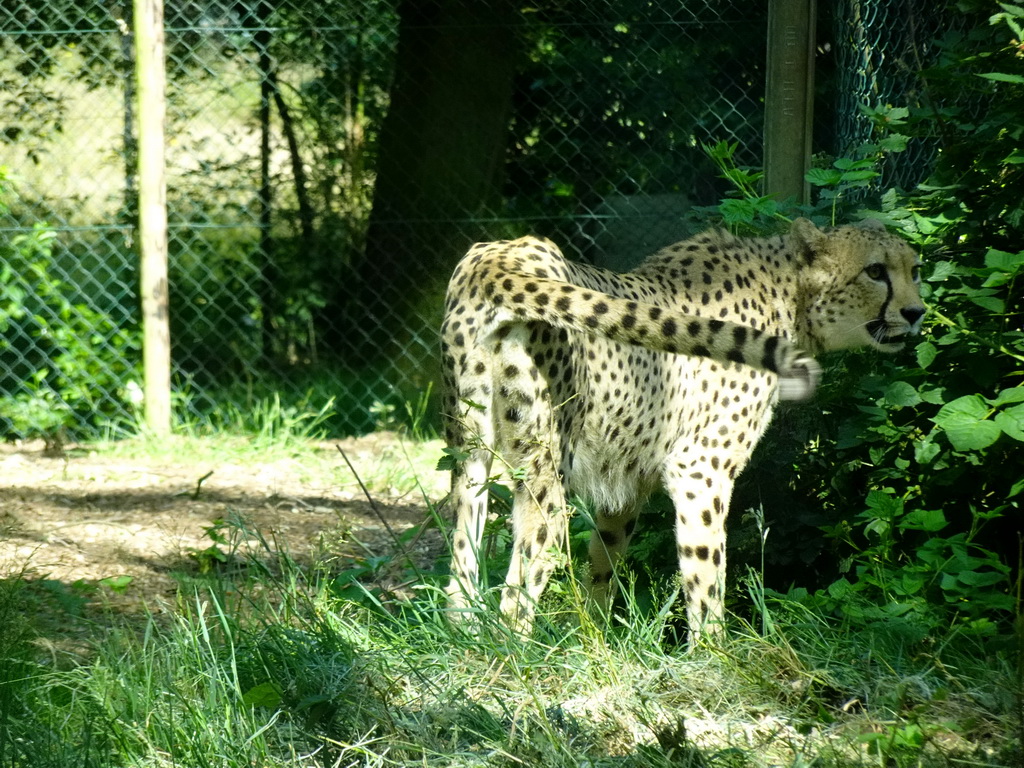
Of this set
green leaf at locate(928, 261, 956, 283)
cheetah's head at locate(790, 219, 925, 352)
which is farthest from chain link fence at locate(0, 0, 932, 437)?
green leaf at locate(928, 261, 956, 283)

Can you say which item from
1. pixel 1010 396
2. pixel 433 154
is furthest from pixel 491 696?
pixel 433 154

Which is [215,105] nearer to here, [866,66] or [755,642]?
[866,66]

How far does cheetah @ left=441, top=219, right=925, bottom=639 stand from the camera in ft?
9.75

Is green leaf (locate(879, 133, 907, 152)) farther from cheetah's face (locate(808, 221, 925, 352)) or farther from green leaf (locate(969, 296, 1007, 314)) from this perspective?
green leaf (locate(969, 296, 1007, 314))

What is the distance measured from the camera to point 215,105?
668cm

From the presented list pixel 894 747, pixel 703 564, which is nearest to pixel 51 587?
pixel 703 564

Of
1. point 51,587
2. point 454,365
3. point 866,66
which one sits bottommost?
point 51,587

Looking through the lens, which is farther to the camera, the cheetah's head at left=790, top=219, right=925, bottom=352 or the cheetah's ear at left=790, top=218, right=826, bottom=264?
the cheetah's ear at left=790, top=218, right=826, bottom=264

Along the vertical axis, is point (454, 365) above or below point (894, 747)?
above

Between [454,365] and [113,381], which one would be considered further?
[113,381]

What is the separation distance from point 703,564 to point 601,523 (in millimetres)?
390

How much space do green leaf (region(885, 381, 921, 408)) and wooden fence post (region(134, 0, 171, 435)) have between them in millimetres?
3972

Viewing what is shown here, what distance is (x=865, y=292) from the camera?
3.61 meters

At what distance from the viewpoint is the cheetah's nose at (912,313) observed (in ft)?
11.2
